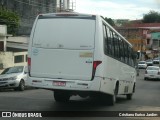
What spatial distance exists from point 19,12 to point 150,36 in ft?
316

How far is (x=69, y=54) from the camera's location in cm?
1393

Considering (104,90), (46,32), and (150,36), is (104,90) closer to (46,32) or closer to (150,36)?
(46,32)

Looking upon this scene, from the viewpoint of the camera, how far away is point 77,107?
1598 cm

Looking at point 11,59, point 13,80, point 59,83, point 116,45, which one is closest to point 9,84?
point 13,80

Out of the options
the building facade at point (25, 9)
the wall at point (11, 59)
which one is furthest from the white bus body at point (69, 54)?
the building facade at point (25, 9)

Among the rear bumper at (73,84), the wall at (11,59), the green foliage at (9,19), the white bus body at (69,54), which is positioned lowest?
the wall at (11,59)

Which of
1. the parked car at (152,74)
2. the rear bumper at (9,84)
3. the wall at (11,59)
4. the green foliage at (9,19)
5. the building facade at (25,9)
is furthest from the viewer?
the building facade at (25,9)

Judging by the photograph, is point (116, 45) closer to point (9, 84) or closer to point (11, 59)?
point (9, 84)

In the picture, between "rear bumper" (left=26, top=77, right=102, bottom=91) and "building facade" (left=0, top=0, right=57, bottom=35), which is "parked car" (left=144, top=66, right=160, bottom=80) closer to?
"building facade" (left=0, top=0, right=57, bottom=35)

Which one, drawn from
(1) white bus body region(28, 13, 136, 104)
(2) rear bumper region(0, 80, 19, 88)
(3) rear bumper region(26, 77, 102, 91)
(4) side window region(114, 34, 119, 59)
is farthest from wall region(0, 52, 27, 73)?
(3) rear bumper region(26, 77, 102, 91)

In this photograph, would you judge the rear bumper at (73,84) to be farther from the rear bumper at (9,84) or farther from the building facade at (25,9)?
the building facade at (25,9)

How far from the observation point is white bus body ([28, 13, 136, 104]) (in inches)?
543

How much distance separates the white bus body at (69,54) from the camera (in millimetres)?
13789

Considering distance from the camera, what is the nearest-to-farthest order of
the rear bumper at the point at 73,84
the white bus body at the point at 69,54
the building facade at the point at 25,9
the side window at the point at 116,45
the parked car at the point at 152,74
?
the rear bumper at the point at 73,84 → the white bus body at the point at 69,54 → the side window at the point at 116,45 → the parked car at the point at 152,74 → the building facade at the point at 25,9
